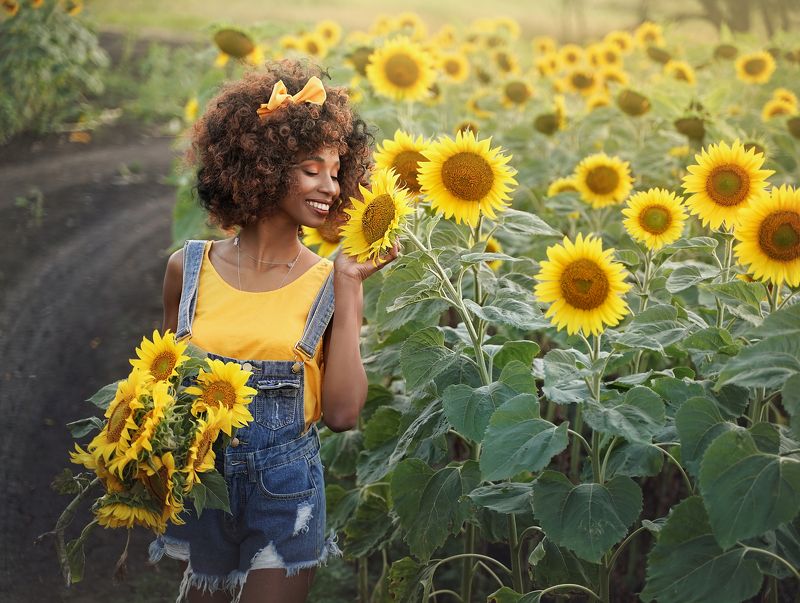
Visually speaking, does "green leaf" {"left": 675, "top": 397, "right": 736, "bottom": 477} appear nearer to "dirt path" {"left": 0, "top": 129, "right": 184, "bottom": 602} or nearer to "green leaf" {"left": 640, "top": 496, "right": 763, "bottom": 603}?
"green leaf" {"left": 640, "top": 496, "right": 763, "bottom": 603}

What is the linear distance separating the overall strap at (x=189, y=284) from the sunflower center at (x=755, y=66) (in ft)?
13.0

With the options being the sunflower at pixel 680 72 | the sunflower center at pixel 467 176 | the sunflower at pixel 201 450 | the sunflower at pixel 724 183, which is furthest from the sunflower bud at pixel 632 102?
the sunflower at pixel 201 450

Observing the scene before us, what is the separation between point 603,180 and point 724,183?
3.02 ft

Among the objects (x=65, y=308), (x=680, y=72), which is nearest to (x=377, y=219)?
(x=65, y=308)

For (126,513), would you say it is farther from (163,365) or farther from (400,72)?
(400,72)

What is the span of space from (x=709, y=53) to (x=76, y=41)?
442 centimetres

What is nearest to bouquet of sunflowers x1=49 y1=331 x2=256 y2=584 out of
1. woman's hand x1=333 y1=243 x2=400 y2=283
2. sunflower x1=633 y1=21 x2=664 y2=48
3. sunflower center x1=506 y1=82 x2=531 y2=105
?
woman's hand x1=333 y1=243 x2=400 y2=283

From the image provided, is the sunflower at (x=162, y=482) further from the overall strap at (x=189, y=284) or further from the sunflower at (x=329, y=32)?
the sunflower at (x=329, y=32)

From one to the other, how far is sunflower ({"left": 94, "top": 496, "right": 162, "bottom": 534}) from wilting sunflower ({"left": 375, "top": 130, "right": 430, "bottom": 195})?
80cm

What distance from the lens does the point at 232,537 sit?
210 centimetres

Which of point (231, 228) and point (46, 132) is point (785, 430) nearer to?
point (231, 228)

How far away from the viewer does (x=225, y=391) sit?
76.1 inches

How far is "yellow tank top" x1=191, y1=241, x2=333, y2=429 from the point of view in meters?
2.06

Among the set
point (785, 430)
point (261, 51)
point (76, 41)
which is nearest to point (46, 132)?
point (76, 41)
